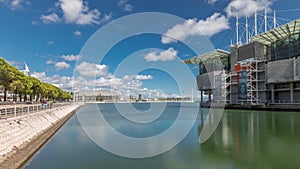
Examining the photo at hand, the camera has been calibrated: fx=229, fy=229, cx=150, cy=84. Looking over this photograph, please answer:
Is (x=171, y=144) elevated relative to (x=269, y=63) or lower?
lower

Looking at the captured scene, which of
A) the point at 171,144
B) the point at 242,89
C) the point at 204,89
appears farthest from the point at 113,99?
the point at 171,144

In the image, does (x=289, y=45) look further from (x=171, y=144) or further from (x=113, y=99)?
(x=113, y=99)

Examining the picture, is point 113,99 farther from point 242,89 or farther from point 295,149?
point 295,149

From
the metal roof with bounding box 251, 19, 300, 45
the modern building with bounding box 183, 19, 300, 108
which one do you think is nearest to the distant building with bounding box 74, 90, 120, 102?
the modern building with bounding box 183, 19, 300, 108

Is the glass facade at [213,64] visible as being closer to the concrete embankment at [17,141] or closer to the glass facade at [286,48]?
the glass facade at [286,48]

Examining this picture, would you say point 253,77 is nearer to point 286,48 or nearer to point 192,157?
point 286,48

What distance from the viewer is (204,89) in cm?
7681

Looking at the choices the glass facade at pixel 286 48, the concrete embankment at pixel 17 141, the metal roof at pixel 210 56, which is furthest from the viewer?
the metal roof at pixel 210 56

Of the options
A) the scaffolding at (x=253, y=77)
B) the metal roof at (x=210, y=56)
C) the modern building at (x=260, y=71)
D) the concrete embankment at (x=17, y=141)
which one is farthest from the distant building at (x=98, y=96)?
the concrete embankment at (x=17, y=141)

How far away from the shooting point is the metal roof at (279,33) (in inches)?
1935

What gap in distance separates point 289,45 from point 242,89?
48.6 ft

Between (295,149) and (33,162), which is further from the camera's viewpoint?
(295,149)

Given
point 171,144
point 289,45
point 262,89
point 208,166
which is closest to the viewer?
point 208,166

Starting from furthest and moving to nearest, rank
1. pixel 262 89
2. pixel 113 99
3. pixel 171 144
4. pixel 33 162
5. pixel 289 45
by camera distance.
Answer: pixel 113 99
pixel 262 89
pixel 289 45
pixel 171 144
pixel 33 162
